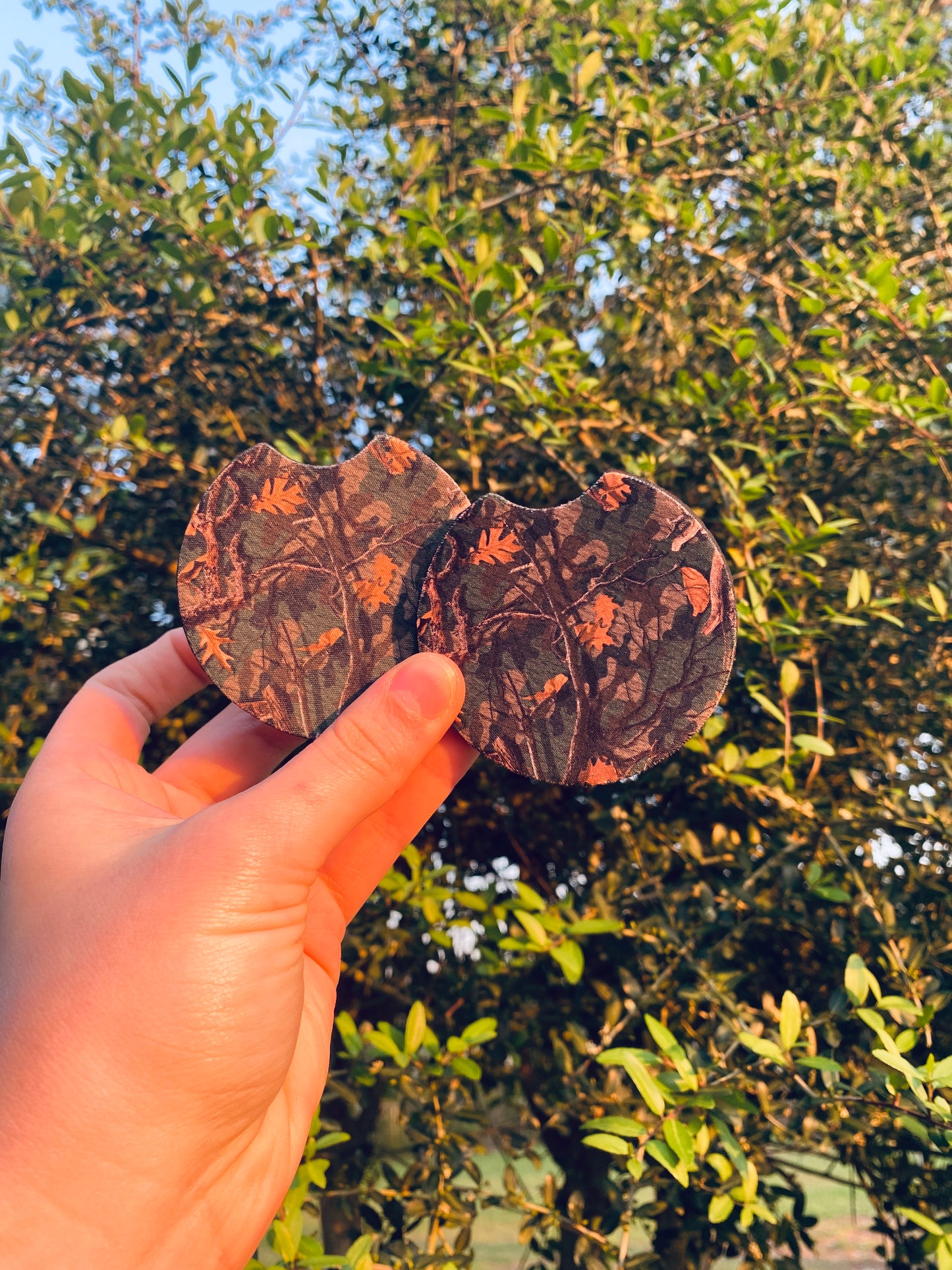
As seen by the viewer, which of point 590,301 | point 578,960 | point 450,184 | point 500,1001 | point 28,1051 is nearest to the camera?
point 28,1051

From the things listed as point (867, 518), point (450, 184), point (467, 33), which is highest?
point (467, 33)

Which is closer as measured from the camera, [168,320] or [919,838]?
[919,838]

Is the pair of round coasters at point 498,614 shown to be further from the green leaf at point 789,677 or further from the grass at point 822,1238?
the grass at point 822,1238

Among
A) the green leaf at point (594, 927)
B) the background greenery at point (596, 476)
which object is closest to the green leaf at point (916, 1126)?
the background greenery at point (596, 476)

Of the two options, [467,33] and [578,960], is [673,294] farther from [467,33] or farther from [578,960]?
[578,960]

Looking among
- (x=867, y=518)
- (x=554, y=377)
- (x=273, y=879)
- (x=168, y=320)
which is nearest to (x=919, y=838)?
(x=867, y=518)
